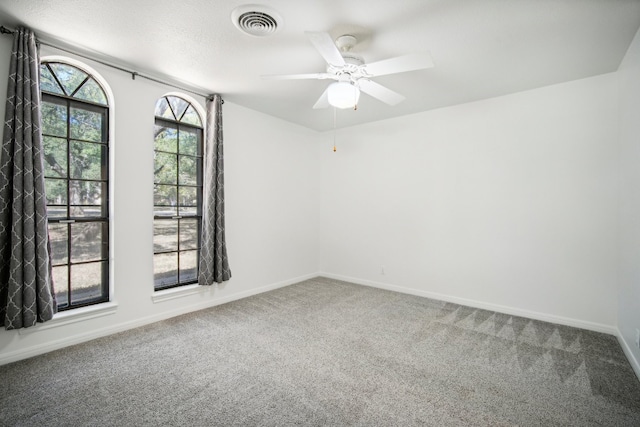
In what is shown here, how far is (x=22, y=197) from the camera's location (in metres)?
2.31

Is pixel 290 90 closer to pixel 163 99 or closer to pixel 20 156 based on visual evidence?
pixel 163 99

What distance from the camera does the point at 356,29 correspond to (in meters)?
2.27

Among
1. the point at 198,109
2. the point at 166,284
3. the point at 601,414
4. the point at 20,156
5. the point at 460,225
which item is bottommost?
the point at 601,414

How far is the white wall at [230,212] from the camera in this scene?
2920 millimetres

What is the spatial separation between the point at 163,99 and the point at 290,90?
1474 mm

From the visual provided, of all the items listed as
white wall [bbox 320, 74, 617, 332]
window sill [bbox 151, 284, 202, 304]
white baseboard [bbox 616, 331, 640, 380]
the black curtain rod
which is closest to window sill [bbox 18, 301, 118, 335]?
window sill [bbox 151, 284, 202, 304]

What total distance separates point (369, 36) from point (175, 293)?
10.9 feet

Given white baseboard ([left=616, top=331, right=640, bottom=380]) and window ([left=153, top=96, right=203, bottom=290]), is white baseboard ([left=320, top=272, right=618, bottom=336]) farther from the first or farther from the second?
window ([left=153, top=96, right=203, bottom=290])

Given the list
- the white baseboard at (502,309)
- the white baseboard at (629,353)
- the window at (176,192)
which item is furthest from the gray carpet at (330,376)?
the window at (176,192)

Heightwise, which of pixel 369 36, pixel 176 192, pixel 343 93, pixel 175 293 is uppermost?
pixel 369 36

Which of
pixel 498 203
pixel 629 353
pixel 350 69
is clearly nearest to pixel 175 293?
pixel 350 69

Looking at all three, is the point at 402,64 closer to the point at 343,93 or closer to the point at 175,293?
the point at 343,93

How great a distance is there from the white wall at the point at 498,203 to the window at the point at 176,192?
2473 millimetres

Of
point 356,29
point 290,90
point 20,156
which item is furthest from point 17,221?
point 356,29
